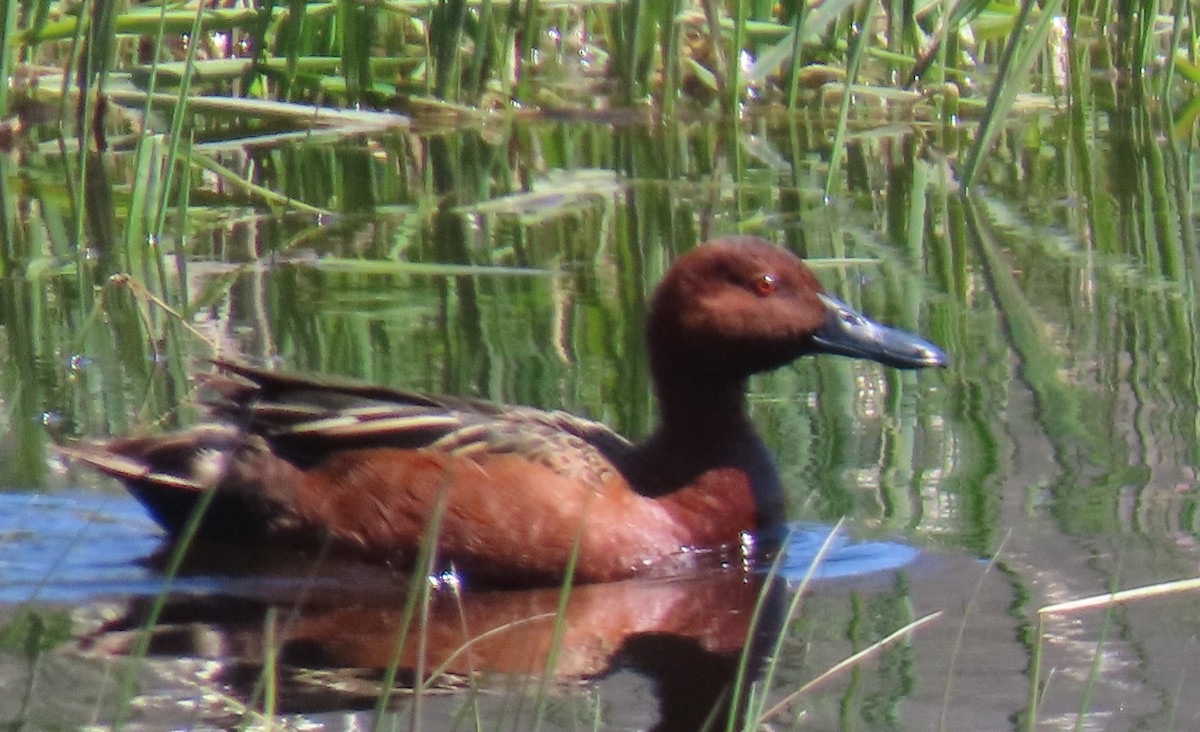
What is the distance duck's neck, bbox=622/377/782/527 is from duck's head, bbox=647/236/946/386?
6 centimetres

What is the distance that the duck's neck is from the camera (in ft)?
19.2

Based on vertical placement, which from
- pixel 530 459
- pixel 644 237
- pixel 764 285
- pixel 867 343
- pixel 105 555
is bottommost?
pixel 105 555

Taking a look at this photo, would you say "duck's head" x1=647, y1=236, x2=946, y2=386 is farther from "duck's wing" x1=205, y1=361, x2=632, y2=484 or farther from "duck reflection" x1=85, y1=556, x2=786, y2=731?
"duck reflection" x1=85, y1=556, x2=786, y2=731

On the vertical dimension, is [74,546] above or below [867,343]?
below

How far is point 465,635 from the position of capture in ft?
15.3

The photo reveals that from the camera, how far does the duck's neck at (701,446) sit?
5852 mm

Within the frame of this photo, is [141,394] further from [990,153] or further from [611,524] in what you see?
[990,153]

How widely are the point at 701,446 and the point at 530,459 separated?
0.52 meters

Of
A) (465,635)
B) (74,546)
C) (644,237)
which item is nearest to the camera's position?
(465,635)

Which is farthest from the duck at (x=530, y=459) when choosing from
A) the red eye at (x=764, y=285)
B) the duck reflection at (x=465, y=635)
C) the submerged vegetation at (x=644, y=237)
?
the submerged vegetation at (x=644, y=237)

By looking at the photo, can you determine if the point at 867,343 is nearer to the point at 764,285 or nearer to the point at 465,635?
the point at 764,285

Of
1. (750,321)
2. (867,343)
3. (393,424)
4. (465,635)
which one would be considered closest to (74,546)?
(393,424)

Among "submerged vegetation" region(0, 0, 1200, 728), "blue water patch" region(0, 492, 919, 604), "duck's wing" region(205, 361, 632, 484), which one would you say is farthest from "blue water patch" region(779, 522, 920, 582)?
"duck's wing" region(205, 361, 632, 484)

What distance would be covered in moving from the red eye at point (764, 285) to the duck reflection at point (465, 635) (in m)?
0.77
